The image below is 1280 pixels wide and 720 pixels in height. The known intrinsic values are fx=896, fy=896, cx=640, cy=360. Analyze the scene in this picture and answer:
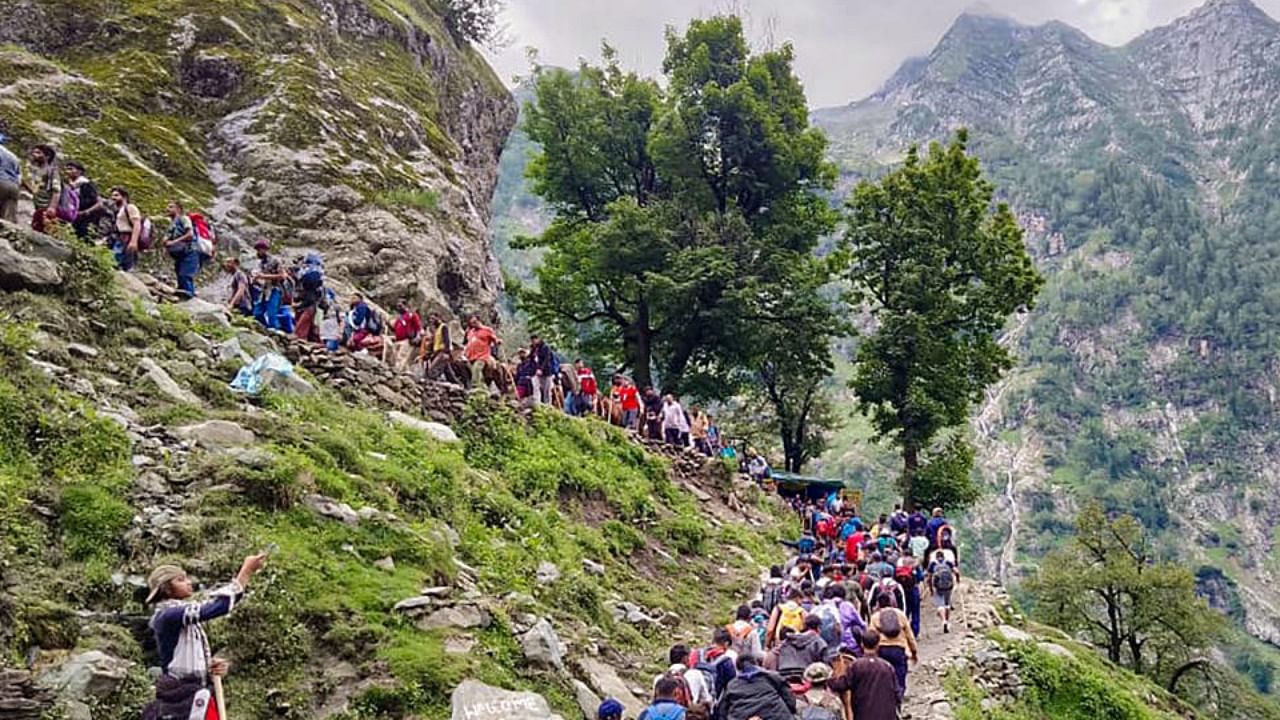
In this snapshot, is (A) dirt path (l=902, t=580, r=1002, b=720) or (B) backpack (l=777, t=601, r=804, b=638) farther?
(A) dirt path (l=902, t=580, r=1002, b=720)

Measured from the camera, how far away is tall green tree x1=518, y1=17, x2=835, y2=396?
31672 millimetres

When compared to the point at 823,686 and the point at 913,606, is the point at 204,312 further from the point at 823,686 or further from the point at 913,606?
the point at 913,606

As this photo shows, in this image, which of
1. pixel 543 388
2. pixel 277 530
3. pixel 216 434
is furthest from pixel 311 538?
pixel 543 388

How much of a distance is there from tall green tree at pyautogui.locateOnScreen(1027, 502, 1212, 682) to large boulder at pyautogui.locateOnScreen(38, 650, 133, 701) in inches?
1581

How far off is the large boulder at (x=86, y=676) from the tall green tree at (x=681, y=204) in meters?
24.5

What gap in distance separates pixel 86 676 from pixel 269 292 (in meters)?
9.63

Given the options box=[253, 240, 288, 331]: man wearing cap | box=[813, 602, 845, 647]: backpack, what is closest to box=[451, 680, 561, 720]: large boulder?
box=[813, 602, 845, 647]: backpack

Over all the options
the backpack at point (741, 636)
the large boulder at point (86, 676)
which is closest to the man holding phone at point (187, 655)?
the large boulder at point (86, 676)

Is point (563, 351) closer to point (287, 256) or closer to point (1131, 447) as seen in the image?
point (287, 256)

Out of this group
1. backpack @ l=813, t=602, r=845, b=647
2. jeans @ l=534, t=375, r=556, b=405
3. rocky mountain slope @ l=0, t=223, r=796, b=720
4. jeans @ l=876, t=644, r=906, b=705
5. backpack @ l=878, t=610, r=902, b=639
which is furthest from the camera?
jeans @ l=534, t=375, r=556, b=405

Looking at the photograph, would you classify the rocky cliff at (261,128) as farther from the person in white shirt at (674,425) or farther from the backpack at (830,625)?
the backpack at (830,625)

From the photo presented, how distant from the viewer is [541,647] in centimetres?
895

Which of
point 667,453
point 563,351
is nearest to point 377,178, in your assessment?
point 667,453

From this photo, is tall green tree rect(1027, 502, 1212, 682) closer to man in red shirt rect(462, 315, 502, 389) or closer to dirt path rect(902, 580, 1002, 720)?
dirt path rect(902, 580, 1002, 720)
